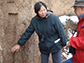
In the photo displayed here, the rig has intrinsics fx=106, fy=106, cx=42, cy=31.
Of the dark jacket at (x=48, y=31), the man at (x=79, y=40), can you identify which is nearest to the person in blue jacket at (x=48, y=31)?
the dark jacket at (x=48, y=31)

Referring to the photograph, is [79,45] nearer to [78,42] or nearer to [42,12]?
[78,42]

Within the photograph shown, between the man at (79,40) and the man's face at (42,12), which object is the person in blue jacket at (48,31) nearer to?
the man's face at (42,12)

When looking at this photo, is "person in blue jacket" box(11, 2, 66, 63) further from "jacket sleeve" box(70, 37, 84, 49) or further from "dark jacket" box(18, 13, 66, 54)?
"jacket sleeve" box(70, 37, 84, 49)

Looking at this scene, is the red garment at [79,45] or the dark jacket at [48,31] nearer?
the red garment at [79,45]

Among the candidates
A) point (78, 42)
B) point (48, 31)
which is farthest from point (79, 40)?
point (48, 31)

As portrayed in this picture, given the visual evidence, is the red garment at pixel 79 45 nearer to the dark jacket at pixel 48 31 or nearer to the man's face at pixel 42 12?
the dark jacket at pixel 48 31

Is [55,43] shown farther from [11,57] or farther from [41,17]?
[11,57]

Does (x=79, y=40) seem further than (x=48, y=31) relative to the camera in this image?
No

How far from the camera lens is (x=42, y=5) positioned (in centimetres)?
155

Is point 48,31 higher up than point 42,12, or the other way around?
point 42,12

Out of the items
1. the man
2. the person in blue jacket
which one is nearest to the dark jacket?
the person in blue jacket

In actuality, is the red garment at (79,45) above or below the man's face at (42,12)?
below

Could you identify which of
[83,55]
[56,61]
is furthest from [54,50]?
[83,55]

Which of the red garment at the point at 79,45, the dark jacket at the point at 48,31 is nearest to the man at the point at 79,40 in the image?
the red garment at the point at 79,45
